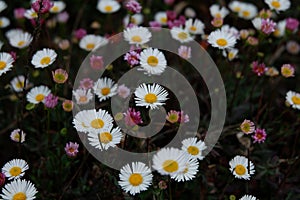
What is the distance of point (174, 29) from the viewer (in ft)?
6.29

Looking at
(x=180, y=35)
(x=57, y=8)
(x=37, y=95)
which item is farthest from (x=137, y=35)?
(x=57, y=8)

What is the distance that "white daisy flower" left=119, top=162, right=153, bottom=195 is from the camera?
53.1 inches

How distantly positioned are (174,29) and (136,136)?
0.55 m

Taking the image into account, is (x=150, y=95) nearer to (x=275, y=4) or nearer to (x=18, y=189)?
(x=18, y=189)

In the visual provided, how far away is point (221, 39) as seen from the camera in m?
1.77

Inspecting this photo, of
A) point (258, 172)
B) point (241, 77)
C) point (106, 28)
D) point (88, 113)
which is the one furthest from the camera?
point (106, 28)

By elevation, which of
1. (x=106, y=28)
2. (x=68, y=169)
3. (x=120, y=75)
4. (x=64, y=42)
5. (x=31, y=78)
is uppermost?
(x=106, y=28)

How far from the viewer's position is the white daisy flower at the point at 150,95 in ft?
4.82

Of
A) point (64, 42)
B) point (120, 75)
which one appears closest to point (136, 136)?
point (120, 75)

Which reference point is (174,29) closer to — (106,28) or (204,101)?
(204,101)

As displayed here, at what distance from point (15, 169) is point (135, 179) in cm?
39

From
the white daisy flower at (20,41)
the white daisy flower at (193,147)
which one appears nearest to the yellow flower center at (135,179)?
the white daisy flower at (193,147)

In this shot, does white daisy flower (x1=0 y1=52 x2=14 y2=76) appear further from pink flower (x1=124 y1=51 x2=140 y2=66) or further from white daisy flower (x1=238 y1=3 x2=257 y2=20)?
white daisy flower (x1=238 y1=3 x2=257 y2=20)

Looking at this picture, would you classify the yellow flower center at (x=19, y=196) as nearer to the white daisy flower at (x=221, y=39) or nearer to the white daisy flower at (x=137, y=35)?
the white daisy flower at (x=137, y=35)
